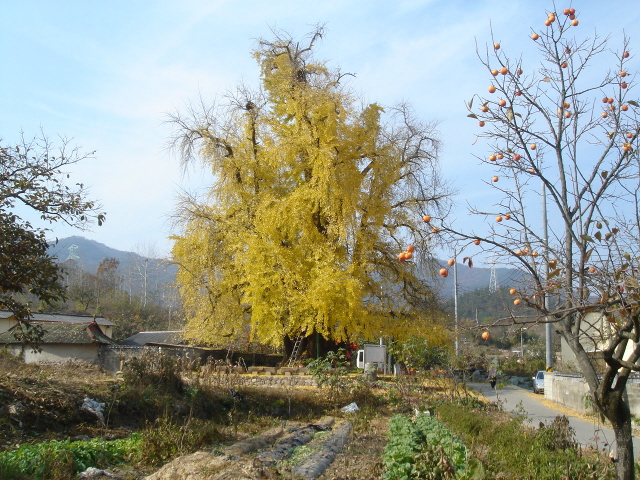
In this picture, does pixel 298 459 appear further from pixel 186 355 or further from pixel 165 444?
pixel 186 355

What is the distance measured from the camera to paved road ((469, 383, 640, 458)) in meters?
10.3

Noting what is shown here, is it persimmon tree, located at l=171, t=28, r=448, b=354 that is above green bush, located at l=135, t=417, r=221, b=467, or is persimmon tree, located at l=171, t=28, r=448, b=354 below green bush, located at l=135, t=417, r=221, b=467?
above

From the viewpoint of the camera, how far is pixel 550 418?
1498 centimetres

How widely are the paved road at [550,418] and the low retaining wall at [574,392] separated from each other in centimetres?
54

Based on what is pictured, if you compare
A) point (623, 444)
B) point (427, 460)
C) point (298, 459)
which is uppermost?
point (623, 444)

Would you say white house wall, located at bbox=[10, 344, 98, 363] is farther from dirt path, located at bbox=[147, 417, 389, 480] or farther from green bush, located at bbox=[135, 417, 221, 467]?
green bush, located at bbox=[135, 417, 221, 467]

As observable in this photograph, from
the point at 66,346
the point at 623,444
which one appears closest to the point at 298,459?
the point at 623,444

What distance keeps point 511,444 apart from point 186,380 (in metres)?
9.93

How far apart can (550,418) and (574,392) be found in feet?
9.29

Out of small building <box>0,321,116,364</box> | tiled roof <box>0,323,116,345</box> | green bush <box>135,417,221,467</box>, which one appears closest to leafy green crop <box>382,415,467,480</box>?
green bush <box>135,417,221,467</box>

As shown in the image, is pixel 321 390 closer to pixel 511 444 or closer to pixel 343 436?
pixel 343 436

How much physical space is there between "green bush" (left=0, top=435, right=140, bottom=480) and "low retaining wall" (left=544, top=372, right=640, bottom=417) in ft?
38.3

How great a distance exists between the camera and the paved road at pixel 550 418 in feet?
33.7

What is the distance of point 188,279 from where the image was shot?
952 inches
